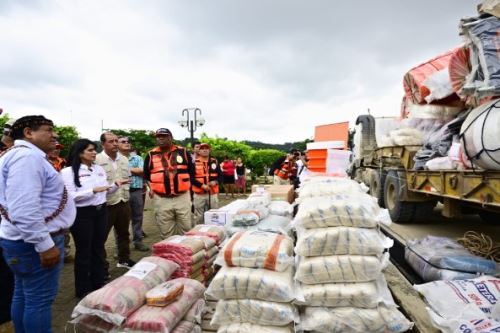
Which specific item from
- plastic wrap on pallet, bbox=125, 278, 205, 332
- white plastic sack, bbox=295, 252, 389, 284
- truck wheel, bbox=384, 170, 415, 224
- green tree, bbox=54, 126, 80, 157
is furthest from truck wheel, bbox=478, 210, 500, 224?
green tree, bbox=54, 126, 80, 157

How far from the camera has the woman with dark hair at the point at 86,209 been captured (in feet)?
11.7

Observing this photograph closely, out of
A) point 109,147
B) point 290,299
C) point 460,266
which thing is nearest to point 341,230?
point 290,299

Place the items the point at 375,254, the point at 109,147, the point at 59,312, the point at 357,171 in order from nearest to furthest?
the point at 375,254 < the point at 59,312 < the point at 109,147 < the point at 357,171

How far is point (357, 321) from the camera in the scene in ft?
6.68

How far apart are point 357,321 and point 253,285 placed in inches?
25.9

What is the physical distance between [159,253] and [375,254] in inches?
73.8

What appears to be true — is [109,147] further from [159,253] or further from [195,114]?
[195,114]

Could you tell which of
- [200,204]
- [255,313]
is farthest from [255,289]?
[200,204]

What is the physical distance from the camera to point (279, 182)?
10328 millimetres

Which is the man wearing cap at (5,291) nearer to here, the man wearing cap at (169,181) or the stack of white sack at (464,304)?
the man wearing cap at (169,181)

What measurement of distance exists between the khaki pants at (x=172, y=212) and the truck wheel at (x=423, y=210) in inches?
155

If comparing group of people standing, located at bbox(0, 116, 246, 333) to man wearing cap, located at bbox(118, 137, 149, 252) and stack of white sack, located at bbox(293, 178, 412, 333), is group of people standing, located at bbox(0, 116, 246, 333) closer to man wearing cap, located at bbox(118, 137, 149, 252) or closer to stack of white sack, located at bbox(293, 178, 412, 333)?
man wearing cap, located at bbox(118, 137, 149, 252)

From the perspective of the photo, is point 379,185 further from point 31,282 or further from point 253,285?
point 31,282

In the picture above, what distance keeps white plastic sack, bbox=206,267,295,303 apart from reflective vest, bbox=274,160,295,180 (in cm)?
815
